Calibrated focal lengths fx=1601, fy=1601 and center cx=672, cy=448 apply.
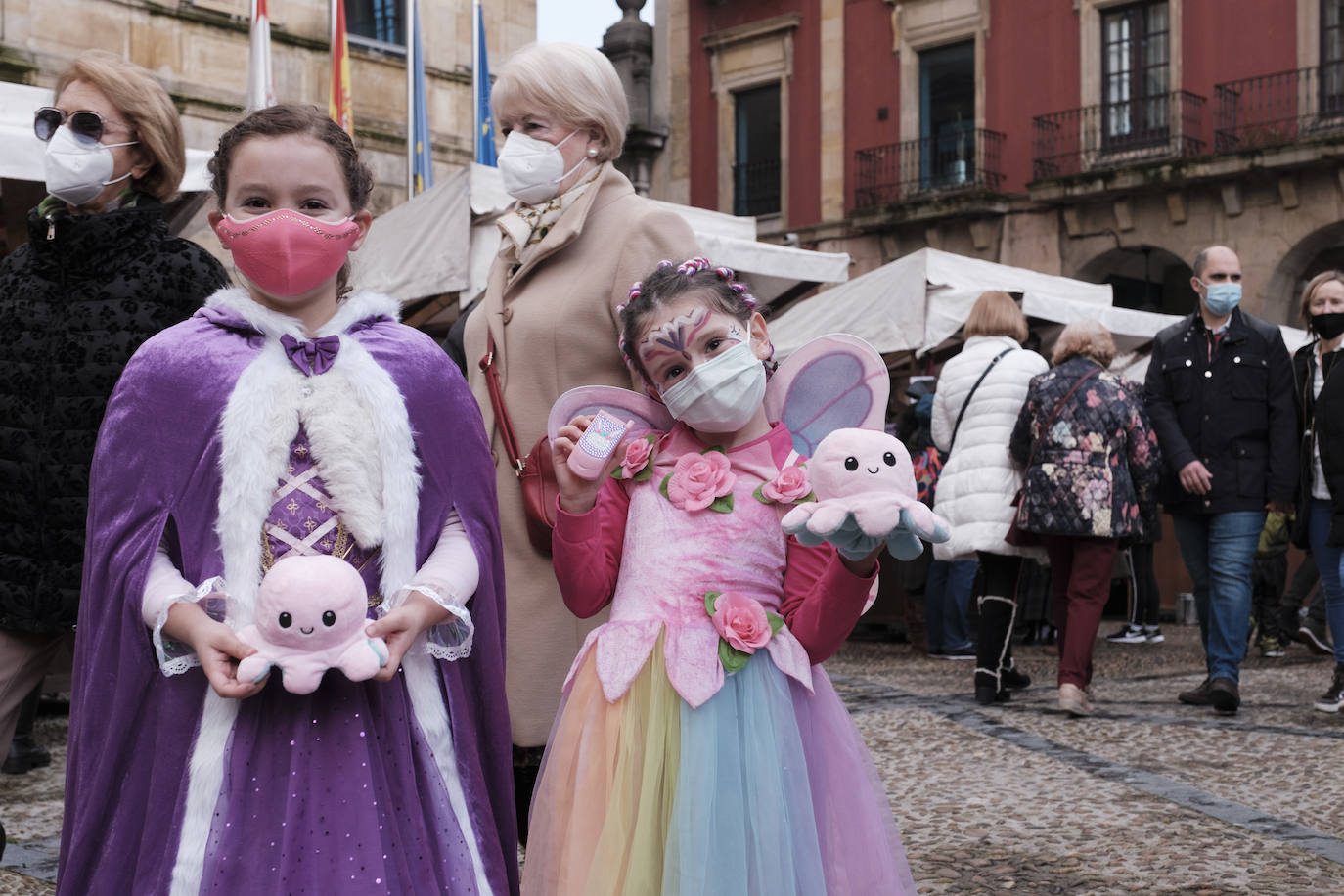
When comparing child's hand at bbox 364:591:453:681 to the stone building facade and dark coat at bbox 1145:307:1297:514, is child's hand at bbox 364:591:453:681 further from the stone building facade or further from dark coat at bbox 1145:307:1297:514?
the stone building facade

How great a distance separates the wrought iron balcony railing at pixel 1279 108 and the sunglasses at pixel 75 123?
20.7 metres

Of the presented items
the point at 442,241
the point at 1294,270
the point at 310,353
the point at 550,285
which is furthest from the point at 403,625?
the point at 1294,270

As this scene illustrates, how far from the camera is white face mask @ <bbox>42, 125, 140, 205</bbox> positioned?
10.8ft

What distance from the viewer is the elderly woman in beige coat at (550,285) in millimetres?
3240

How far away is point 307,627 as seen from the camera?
203 centimetres

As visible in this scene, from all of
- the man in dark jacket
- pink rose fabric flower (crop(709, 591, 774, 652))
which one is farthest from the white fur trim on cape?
the man in dark jacket

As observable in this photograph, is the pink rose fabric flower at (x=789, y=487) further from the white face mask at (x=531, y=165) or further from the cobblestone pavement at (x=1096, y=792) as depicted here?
the cobblestone pavement at (x=1096, y=792)

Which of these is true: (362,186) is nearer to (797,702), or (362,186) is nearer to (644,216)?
(644,216)

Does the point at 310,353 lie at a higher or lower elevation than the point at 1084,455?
higher

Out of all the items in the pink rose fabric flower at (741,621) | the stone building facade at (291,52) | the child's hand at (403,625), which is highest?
the stone building facade at (291,52)

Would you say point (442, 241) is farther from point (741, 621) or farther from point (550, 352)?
point (741, 621)

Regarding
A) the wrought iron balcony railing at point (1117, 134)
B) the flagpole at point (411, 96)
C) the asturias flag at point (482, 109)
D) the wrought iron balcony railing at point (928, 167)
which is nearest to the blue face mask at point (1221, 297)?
the asturias flag at point (482, 109)

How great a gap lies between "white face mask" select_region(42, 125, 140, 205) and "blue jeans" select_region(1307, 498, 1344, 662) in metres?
5.25

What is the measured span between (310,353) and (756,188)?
2656 cm
